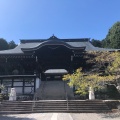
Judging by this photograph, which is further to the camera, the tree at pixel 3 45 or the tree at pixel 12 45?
the tree at pixel 12 45

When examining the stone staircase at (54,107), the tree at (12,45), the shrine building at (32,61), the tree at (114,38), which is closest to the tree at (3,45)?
the tree at (12,45)

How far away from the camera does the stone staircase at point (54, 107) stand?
1699cm

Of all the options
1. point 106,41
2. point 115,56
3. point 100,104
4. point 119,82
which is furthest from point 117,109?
point 106,41

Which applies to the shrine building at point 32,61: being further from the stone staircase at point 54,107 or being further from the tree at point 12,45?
the tree at point 12,45

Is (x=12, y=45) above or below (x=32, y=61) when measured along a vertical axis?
above

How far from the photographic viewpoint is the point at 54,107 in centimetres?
1772

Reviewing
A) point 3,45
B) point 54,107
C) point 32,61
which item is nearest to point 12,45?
point 3,45

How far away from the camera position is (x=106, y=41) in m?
48.8

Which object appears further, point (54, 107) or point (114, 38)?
point (114, 38)

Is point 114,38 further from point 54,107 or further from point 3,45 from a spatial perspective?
point 54,107

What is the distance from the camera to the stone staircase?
55.8 feet

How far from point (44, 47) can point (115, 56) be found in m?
10.7

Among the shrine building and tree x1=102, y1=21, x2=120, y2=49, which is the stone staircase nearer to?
the shrine building

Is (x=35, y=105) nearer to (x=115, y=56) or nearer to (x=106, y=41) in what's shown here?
(x=115, y=56)
